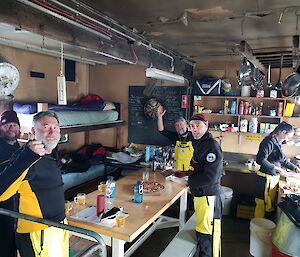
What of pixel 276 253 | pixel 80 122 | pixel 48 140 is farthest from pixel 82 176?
pixel 276 253

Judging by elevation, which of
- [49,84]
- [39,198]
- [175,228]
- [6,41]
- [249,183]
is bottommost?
[175,228]

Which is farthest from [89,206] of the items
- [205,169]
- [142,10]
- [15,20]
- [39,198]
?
[142,10]

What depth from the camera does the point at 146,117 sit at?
5.59 metres

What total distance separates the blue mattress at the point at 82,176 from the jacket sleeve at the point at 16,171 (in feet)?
9.18

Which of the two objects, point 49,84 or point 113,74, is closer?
point 49,84

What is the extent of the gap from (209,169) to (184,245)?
0.84m

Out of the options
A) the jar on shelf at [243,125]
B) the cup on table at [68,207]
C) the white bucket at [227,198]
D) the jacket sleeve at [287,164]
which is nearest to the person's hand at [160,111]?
the jar on shelf at [243,125]

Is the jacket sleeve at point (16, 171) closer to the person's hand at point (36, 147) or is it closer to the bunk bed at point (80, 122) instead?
the person's hand at point (36, 147)

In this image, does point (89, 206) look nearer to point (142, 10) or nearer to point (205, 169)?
point (205, 169)

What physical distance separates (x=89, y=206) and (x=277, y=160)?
3.01 metres

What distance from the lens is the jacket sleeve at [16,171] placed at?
1697 mm

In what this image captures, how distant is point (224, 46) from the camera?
3910mm

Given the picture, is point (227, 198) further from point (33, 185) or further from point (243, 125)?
point (33, 185)

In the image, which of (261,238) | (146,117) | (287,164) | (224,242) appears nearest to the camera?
(261,238)
